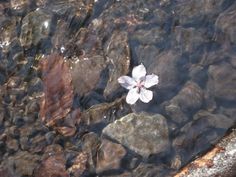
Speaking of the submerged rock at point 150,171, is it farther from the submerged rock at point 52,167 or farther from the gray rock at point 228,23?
the gray rock at point 228,23

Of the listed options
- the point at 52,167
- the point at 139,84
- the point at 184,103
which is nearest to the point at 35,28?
the point at 139,84

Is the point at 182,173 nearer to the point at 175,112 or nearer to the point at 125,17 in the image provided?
the point at 175,112

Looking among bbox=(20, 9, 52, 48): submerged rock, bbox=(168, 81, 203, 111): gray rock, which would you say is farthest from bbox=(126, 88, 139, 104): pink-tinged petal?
bbox=(20, 9, 52, 48): submerged rock

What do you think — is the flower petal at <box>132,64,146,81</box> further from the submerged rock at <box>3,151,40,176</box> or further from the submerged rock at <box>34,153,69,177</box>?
the submerged rock at <box>3,151,40,176</box>

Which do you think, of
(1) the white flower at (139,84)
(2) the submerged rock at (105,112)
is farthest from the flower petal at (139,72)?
(2) the submerged rock at (105,112)

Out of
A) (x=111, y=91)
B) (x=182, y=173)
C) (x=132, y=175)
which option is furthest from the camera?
(x=111, y=91)

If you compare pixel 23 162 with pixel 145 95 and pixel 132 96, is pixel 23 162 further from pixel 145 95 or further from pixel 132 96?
pixel 145 95

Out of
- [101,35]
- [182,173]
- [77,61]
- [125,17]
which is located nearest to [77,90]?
[77,61]
